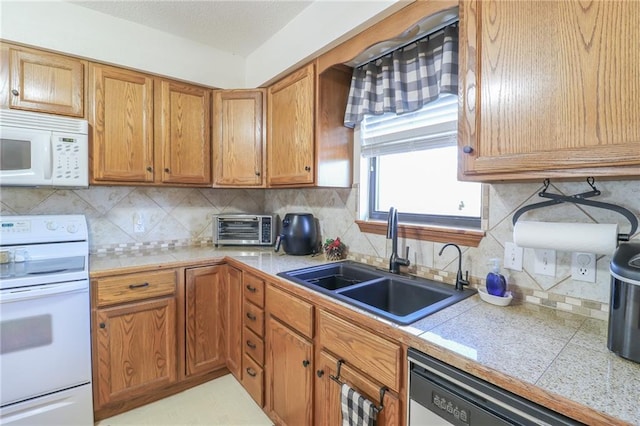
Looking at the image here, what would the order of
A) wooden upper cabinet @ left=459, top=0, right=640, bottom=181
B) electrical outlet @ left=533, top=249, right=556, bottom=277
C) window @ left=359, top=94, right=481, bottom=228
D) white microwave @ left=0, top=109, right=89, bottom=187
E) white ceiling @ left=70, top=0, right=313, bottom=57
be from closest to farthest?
1. wooden upper cabinet @ left=459, top=0, right=640, bottom=181
2. electrical outlet @ left=533, top=249, right=556, bottom=277
3. window @ left=359, top=94, right=481, bottom=228
4. white microwave @ left=0, top=109, right=89, bottom=187
5. white ceiling @ left=70, top=0, right=313, bottom=57

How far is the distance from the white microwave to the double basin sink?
55.5 inches

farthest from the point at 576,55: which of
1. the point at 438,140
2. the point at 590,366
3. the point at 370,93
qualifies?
the point at 370,93

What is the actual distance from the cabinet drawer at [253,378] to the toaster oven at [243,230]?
876mm

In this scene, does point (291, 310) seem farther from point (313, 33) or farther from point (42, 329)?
point (313, 33)

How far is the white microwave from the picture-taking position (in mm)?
1611

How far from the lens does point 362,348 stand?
1.10 metres

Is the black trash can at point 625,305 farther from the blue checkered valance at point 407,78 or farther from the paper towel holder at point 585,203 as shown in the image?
the blue checkered valance at point 407,78

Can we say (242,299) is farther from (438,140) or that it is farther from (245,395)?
(438,140)

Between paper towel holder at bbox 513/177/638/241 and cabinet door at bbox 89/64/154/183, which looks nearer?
paper towel holder at bbox 513/177/638/241

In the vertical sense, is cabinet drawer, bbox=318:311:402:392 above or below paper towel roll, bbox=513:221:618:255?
below

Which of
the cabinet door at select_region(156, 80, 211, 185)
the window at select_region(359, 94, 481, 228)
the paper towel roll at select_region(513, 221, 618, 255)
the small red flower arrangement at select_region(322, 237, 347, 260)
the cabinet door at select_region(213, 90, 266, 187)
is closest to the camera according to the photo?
the paper towel roll at select_region(513, 221, 618, 255)

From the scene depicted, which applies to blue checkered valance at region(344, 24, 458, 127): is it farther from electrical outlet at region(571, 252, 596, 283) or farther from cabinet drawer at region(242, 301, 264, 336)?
cabinet drawer at region(242, 301, 264, 336)

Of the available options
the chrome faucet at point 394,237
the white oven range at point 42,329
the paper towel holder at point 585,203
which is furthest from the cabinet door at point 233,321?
the paper towel holder at point 585,203

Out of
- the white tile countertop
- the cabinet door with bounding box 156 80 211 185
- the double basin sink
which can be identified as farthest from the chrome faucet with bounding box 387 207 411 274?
the cabinet door with bounding box 156 80 211 185
